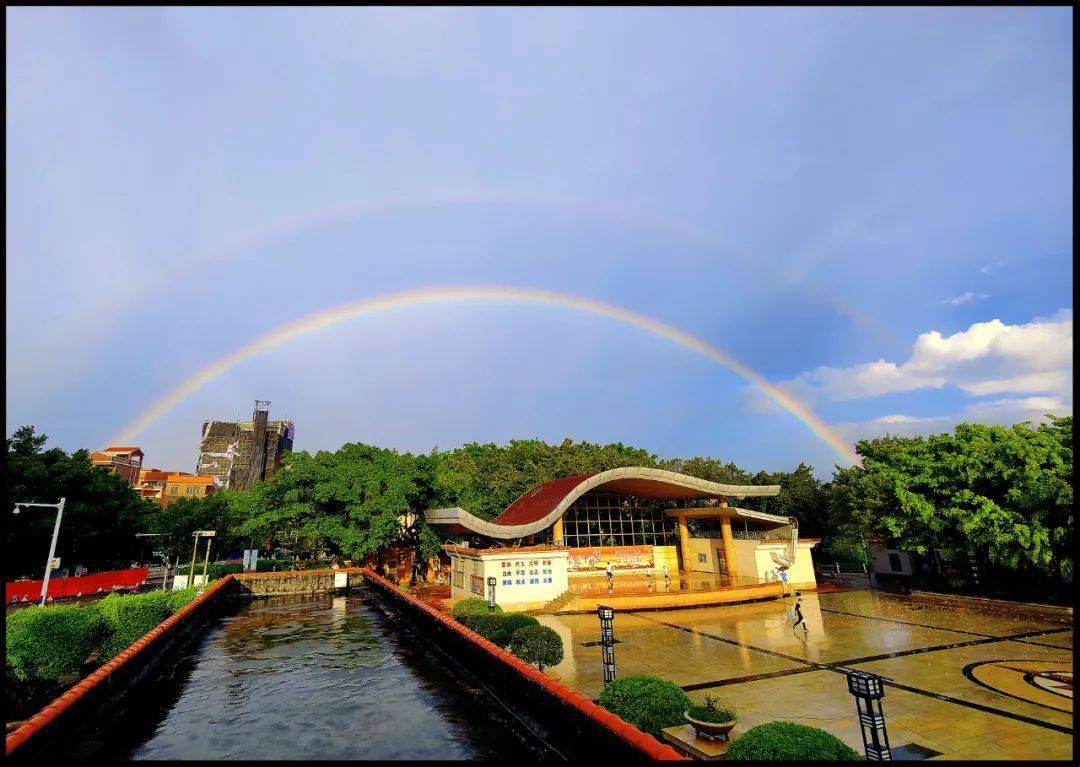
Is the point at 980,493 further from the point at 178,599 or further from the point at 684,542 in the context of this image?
the point at 178,599

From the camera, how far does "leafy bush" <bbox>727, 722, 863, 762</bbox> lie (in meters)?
7.09

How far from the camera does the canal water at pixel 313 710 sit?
11969 mm

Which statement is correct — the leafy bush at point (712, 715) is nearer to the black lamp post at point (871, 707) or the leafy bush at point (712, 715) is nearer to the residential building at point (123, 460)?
the black lamp post at point (871, 707)

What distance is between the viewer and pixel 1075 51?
6023mm

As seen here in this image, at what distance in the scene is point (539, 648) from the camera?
15703mm

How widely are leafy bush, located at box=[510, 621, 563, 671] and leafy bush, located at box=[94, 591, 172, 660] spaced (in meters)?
14.5

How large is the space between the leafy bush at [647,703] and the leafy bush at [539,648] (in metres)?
4.85

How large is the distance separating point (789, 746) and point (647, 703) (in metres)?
3.74

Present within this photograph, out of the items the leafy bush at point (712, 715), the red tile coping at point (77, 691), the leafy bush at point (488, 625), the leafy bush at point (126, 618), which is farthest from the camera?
the leafy bush at point (126, 618)

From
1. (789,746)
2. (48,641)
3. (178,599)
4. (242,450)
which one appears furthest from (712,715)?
(242,450)

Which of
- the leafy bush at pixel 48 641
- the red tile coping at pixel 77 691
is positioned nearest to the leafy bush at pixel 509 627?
the red tile coping at pixel 77 691

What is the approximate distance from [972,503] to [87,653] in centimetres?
3714

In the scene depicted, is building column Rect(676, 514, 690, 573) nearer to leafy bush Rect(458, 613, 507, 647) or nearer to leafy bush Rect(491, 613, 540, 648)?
leafy bush Rect(458, 613, 507, 647)

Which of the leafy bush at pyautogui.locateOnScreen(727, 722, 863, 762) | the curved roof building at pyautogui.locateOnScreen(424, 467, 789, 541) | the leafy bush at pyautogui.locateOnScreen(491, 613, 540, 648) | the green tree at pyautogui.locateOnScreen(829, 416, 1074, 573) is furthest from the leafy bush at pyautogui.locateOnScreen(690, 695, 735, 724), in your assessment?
the green tree at pyautogui.locateOnScreen(829, 416, 1074, 573)
